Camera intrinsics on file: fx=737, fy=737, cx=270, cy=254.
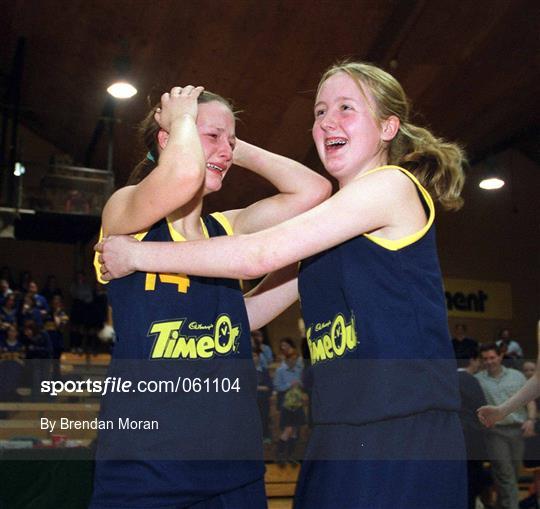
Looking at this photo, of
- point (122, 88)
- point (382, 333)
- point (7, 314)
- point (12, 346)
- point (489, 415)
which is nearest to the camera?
point (382, 333)

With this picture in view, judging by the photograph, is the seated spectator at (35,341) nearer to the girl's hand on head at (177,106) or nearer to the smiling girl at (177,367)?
the smiling girl at (177,367)

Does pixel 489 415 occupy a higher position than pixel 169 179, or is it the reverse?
pixel 169 179

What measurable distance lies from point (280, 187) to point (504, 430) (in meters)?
5.66

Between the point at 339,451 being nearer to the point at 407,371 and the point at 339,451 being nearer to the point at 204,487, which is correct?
the point at 407,371

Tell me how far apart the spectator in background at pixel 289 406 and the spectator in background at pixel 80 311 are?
4604 mm

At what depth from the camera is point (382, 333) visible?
1788 mm

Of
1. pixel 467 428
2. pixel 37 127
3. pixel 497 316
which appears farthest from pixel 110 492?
pixel 497 316

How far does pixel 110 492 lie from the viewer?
1.94 meters

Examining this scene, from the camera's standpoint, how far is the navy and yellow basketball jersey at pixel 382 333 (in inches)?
69.5

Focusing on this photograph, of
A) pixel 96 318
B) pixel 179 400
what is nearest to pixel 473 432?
pixel 179 400

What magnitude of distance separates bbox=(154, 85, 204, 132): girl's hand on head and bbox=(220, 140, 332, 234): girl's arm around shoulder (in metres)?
0.39

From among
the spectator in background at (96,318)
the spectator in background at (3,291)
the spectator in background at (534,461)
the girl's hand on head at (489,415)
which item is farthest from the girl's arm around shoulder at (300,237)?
the spectator in background at (96,318)

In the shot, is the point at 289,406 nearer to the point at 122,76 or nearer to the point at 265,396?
the point at 265,396

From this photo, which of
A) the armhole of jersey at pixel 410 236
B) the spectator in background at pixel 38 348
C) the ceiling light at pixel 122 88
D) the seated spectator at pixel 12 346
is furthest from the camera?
the spectator in background at pixel 38 348
